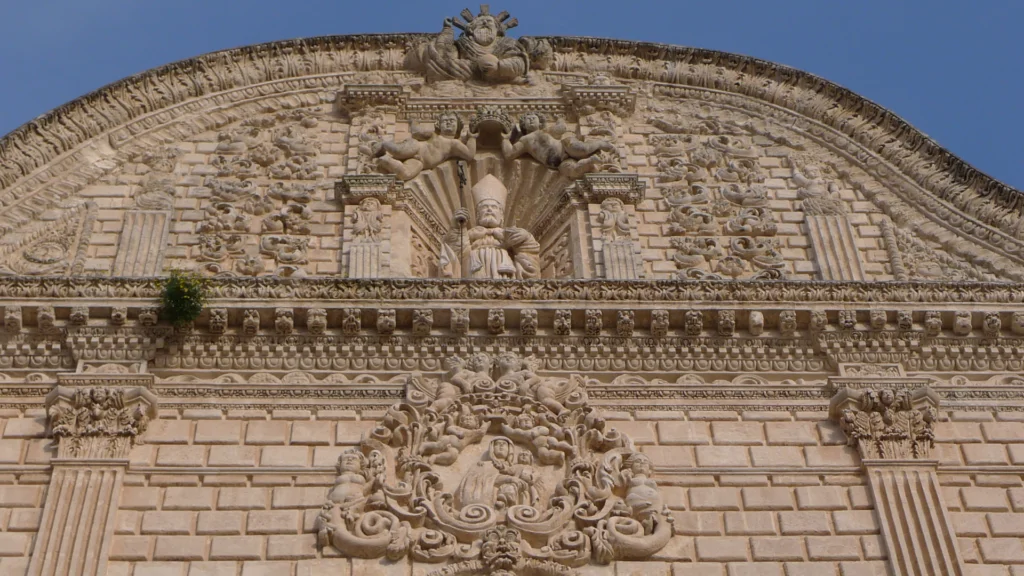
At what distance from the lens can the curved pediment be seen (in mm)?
14203

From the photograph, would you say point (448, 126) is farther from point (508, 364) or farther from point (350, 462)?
point (350, 462)

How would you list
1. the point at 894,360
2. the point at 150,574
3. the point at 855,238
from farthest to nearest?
the point at 855,238 → the point at 894,360 → the point at 150,574

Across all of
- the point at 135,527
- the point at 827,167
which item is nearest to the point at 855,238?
the point at 827,167

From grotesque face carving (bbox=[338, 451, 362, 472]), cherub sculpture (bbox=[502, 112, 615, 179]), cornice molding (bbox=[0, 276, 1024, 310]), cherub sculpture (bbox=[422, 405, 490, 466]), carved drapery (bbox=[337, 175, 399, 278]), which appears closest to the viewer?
grotesque face carving (bbox=[338, 451, 362, 472])

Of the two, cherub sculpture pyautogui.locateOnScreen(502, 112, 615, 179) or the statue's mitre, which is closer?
the statue's mitre

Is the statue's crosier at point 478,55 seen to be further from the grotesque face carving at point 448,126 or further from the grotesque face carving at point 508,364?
the grotesque face carving at point 508,364

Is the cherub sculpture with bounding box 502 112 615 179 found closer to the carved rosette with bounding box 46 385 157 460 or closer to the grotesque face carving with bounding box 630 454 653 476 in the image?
the grotesque face carving with bounding box 630 454 653 476

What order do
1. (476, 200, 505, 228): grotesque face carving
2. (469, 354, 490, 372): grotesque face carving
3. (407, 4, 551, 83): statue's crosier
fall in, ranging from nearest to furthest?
1. (469, 354, 490, 372): grotesque face carving
2. (476, 200, 505, 228): grotesque face carving
3. (407, 4, 551, 83): statue's crosier

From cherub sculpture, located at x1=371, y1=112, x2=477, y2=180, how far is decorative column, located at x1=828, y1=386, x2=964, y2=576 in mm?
4771

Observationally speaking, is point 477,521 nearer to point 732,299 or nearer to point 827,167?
point 732,299

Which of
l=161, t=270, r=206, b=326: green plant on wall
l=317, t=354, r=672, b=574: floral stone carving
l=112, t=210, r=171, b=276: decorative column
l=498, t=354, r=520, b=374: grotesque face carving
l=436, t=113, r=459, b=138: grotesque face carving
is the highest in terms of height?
l=436, t=113, r=459, b=138: grotesque face carving

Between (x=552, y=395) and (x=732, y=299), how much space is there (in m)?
1.70

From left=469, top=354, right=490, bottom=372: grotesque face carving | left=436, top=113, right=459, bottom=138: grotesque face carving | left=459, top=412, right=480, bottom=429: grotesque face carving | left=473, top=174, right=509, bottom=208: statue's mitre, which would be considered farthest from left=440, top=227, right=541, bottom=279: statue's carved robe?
left=459, top=412, right=480, bottom=429: grotesque face carving

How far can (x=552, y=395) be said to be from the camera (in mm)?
12344
